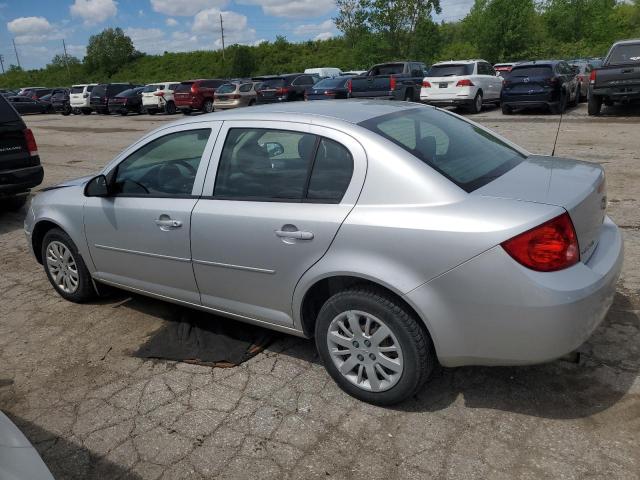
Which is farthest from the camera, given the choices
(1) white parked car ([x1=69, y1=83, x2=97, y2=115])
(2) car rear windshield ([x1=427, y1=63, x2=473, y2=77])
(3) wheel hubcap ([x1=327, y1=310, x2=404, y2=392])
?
(1) white parked car ([x1=69, y1=83, x2=97, y2=115])

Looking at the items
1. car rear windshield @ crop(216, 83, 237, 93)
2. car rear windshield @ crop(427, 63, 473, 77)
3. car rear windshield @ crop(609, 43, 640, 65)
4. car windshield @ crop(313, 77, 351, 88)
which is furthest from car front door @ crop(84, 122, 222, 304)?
car rear windshield @ crop(216, 83, 237, 93)

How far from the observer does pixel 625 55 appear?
576 inches

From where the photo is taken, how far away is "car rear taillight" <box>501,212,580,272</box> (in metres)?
2.50

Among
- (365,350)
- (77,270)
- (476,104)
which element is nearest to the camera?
(365,350)

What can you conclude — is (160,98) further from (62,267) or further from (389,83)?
(62,267)

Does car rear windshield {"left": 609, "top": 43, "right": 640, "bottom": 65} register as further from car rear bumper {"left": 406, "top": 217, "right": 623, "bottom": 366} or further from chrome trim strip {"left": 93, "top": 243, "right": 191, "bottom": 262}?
chrome trim strip {"left": 93, "top": 243, "right": 191, "bottom": 262}

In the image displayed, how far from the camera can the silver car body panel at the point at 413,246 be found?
8.35 ft

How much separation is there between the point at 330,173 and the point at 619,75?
14.1 meters

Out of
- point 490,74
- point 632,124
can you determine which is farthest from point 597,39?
point 632,124

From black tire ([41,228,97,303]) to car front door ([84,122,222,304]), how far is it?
0.27 metres

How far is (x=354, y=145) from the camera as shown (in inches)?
117

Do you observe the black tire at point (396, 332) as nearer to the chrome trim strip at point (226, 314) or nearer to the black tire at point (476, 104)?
the chrome trim strip at point (226, 314)

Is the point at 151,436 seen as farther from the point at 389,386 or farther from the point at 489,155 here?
the point at 489,155

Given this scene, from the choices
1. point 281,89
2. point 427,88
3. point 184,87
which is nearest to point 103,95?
point 184,87
